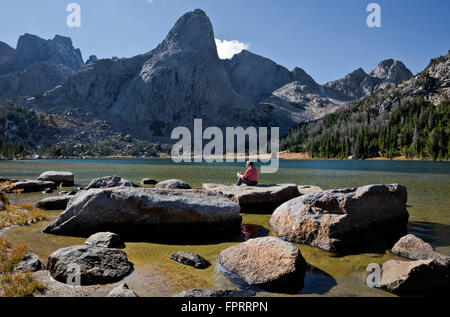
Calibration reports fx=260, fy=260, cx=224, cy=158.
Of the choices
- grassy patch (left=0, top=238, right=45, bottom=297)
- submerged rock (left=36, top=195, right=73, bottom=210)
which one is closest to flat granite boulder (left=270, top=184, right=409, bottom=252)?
grassy patch (left=0, top=238, right=45, bottom=297)

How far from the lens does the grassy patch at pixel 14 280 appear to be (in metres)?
5.40

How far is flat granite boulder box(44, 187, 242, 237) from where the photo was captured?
1059 centimetres

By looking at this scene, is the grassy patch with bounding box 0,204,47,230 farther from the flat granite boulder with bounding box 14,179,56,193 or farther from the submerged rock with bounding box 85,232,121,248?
the flat granite boulder with bounding box 14,179,56,193

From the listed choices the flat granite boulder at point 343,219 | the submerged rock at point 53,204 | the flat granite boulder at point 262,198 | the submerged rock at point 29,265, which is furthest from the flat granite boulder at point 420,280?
the submerged rock at point 53,204

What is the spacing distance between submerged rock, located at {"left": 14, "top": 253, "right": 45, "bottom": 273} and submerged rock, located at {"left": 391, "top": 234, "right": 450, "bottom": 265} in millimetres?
10649

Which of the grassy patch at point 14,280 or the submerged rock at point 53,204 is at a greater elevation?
the grassy patch at point 14,280

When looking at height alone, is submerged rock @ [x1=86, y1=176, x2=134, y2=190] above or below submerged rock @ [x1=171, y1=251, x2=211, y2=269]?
above

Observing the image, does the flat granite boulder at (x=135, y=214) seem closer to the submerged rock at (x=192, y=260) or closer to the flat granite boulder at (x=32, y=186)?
the submerged rock at (x=192, y=260)

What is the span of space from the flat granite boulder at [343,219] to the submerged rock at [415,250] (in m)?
1.20

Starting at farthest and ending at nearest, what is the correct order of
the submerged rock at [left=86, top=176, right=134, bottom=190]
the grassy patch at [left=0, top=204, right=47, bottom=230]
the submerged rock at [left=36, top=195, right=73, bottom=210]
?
1. the submerged rock at [left=86, top=176, right=134, bottom=190]
2. the submerged rock at [left=36, top=195, right=73, bottom=210]
3. the grassy patch at [left=0, top=204, right=47, bottom=230]

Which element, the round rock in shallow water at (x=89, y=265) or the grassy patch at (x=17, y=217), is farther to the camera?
the grassy patch at (x=17, y=217)

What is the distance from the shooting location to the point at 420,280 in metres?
6.05
